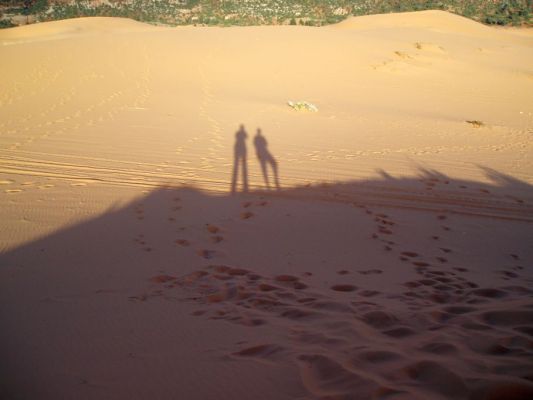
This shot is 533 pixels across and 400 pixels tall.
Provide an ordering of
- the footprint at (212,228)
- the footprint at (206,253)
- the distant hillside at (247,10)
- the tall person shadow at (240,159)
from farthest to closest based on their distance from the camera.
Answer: the distant hillside at (247,10) → the tall person shadow at (240,159) → the footprint at (212,228) → the footprint at (206,253)

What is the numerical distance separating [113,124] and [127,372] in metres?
9.71

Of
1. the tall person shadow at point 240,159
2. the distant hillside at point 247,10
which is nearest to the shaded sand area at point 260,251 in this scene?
the tall person shadow at point 240,159

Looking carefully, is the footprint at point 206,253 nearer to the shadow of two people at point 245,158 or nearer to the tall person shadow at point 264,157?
the shadow of two people at point 245,158

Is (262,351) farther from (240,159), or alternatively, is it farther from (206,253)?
(240,159)

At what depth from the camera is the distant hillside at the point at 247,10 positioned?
4416cm

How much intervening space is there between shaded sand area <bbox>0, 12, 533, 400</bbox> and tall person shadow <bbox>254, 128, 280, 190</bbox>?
→ 0.46 feet

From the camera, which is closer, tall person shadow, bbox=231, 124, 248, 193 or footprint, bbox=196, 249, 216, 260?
footprint, bbox=196, 249, 216, 260

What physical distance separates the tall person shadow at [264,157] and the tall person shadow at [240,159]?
0.29 metres

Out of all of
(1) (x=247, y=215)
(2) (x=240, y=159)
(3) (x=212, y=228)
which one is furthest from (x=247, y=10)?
(3) (x=212, y=228)

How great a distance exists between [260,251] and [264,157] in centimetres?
435

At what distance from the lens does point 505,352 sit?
268cm

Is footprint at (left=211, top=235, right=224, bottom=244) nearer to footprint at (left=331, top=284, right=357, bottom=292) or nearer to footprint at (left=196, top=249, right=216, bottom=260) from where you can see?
footprint at (left=196, top=249, right=216, bottom=260)

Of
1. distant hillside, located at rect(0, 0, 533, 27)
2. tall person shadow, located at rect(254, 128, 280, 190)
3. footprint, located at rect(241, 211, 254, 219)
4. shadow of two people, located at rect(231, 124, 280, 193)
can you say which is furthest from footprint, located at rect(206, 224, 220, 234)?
distant hillside, located at rect(0, 0, 533, 27)

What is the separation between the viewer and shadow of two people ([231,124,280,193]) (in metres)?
7.71
